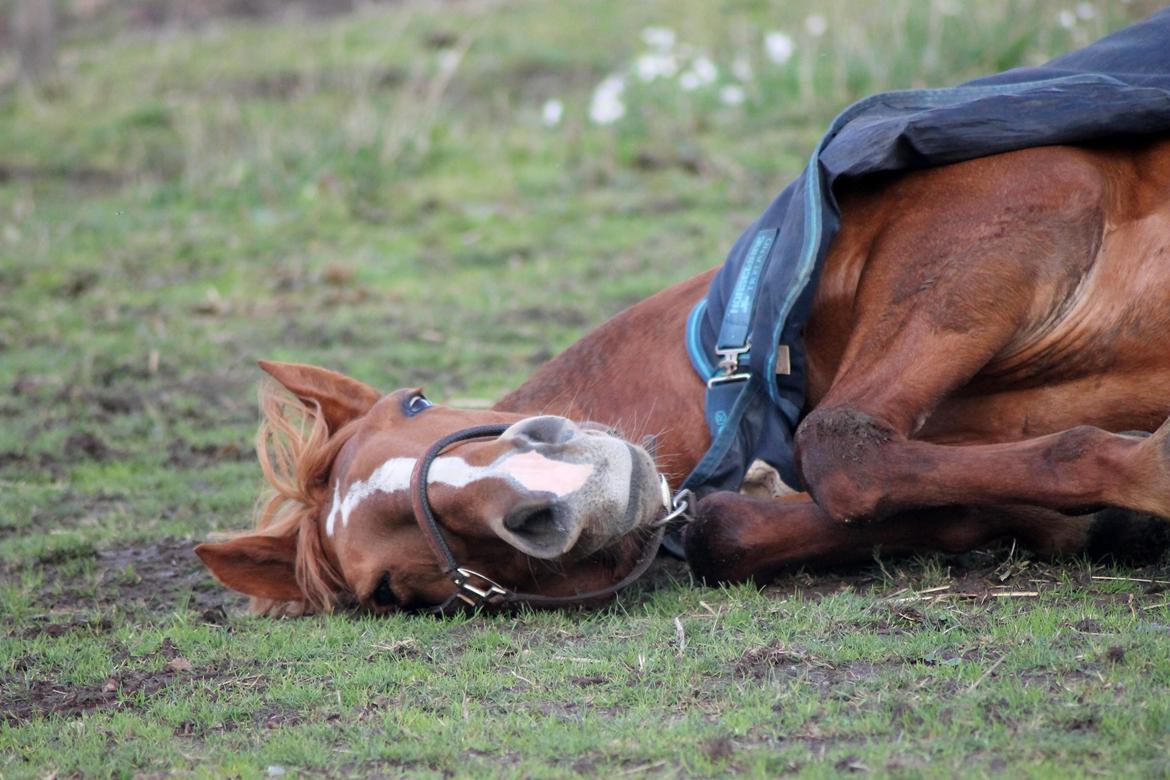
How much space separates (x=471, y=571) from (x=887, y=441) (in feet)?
3.22

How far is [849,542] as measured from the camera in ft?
10.2

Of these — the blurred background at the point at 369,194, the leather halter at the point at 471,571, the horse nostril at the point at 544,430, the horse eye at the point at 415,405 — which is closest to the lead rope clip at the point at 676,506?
the leather halter at the point at 471,571

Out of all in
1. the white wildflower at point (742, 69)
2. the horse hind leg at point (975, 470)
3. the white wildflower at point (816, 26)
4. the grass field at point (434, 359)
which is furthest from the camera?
the white wildflower at point (742, 69)

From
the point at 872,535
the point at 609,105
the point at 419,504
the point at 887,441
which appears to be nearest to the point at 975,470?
the point at 887,441

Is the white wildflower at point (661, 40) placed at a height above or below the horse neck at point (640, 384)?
above

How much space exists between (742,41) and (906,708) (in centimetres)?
808

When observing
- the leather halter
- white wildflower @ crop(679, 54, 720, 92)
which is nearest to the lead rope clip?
the leather halter

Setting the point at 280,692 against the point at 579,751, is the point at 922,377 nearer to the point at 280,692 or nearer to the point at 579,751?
the point at 579,751

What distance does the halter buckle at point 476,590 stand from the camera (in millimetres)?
2973

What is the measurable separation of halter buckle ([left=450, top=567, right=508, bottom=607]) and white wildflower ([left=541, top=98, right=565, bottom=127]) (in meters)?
6.60

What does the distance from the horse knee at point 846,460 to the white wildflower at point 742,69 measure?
6.60 m

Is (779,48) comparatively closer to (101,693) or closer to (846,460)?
(846,460)

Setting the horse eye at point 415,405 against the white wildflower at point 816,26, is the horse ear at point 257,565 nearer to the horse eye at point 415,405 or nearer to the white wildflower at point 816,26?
the horse eye at point 415,405

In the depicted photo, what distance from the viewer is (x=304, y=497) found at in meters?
3.27
